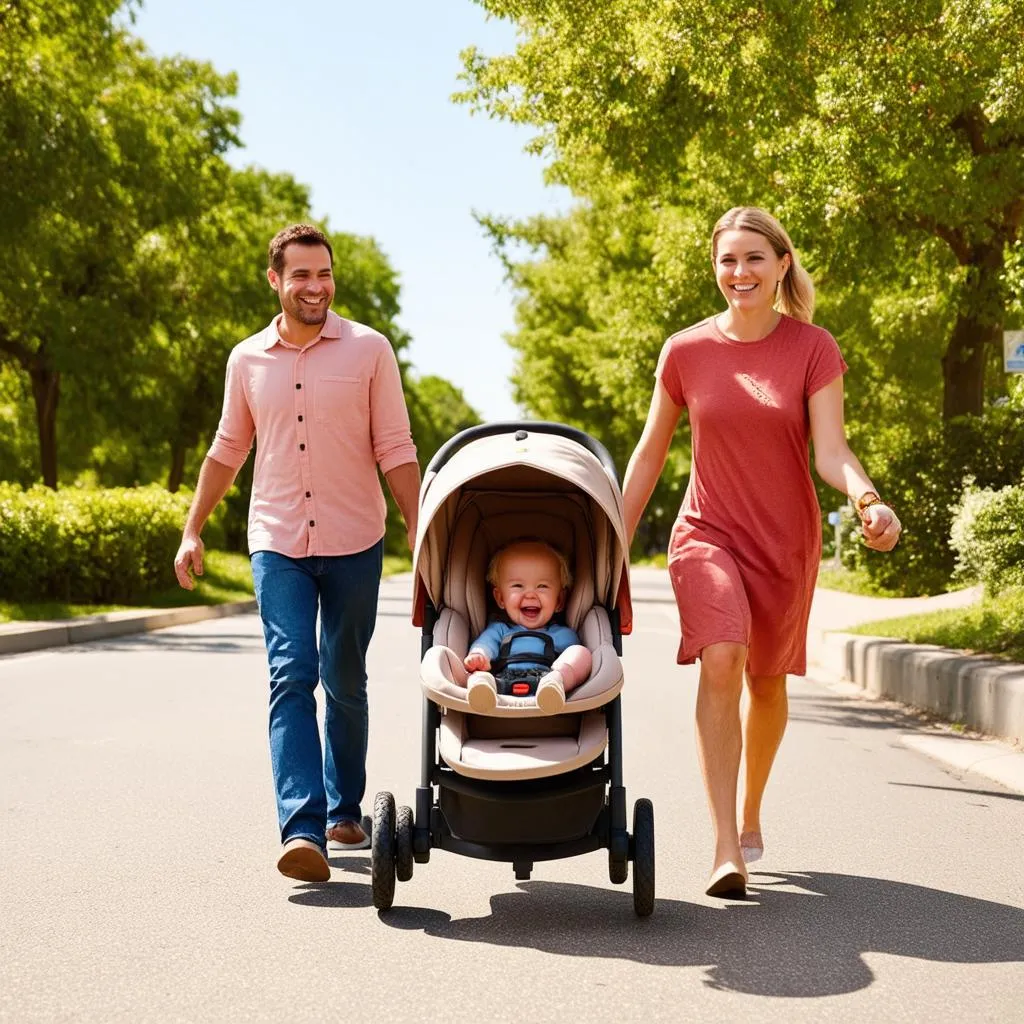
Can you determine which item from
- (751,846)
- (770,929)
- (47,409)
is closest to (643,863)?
(770,929)

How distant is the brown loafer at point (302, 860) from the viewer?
17.8 ft

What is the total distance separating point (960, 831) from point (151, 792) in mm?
3541

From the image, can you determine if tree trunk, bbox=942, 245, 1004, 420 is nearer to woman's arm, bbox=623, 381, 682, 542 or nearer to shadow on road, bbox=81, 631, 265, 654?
shadow on road, bbox=81, 631, 265, 654

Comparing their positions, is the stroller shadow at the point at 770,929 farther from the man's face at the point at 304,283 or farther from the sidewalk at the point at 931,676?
the sidewalk at the point at 931,676

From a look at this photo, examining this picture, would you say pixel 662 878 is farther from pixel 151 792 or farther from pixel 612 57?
pixel 612 57

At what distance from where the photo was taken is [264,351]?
6051 millimetres

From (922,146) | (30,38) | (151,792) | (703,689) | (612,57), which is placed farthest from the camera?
(30,38)

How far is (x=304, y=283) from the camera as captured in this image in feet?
19.4

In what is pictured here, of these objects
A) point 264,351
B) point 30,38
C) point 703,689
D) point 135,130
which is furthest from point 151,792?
point 135,130

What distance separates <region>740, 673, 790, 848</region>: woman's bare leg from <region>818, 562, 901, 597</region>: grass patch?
18931mm

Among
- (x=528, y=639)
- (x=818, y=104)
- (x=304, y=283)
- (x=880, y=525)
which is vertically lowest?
(x=528, y=639)

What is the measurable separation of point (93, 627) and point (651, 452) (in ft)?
43.6

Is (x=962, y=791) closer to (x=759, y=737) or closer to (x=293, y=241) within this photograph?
(x=759, y=737)

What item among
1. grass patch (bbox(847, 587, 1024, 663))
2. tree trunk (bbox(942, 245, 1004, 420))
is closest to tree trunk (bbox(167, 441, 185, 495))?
tree trunk (bbox(942, 245, 1004, 420))
